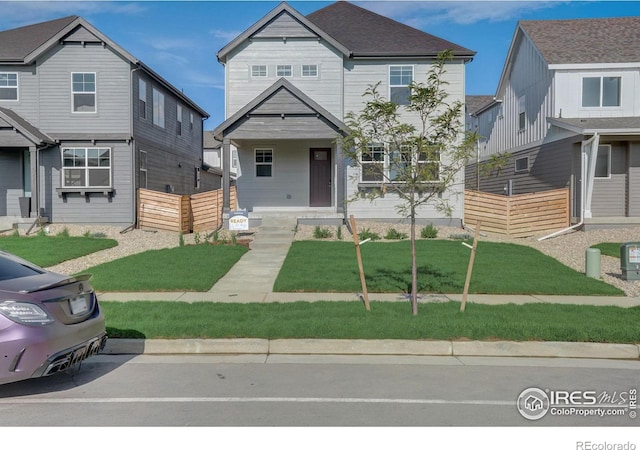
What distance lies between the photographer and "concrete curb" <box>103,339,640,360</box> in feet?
24.7

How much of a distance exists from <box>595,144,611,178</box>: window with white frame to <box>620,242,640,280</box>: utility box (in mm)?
9569

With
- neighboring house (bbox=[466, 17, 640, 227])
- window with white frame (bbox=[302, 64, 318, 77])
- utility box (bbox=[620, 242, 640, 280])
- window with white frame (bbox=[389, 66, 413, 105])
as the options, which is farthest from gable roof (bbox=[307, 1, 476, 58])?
utility box (bbox=[620, 242, 640, 280])

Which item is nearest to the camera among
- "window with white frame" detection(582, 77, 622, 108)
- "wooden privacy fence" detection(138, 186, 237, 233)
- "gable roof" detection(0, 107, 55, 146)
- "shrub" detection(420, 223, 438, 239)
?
"shrub" detection(420, 223, 438, 239)

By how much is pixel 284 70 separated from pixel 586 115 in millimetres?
11718

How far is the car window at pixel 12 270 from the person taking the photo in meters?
5.98

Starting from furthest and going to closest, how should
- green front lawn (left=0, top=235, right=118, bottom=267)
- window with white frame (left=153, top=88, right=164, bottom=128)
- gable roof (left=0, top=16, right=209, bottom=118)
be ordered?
window with white frame (left=153, top=88, right=164, bottom=128)
gable roof (left=0, top=16, right=209, bottom=118)
green front lawn (left=0, top=235, right=118, bottom=267)

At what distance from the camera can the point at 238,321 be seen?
331 inches

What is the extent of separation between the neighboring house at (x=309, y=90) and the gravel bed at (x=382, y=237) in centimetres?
188

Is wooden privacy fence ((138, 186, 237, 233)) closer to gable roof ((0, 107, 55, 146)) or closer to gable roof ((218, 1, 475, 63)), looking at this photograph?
gable roof ((0, 107, 55, 146))

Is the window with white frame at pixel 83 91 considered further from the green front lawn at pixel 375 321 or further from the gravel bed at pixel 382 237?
the green front lawn at pixel 375 321

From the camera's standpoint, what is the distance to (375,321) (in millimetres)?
8289

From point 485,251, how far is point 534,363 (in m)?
8.35

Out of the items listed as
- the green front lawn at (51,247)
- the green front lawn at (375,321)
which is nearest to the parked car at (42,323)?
the green front lawn at (375,321)

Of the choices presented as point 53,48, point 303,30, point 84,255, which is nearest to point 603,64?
point 303,30
